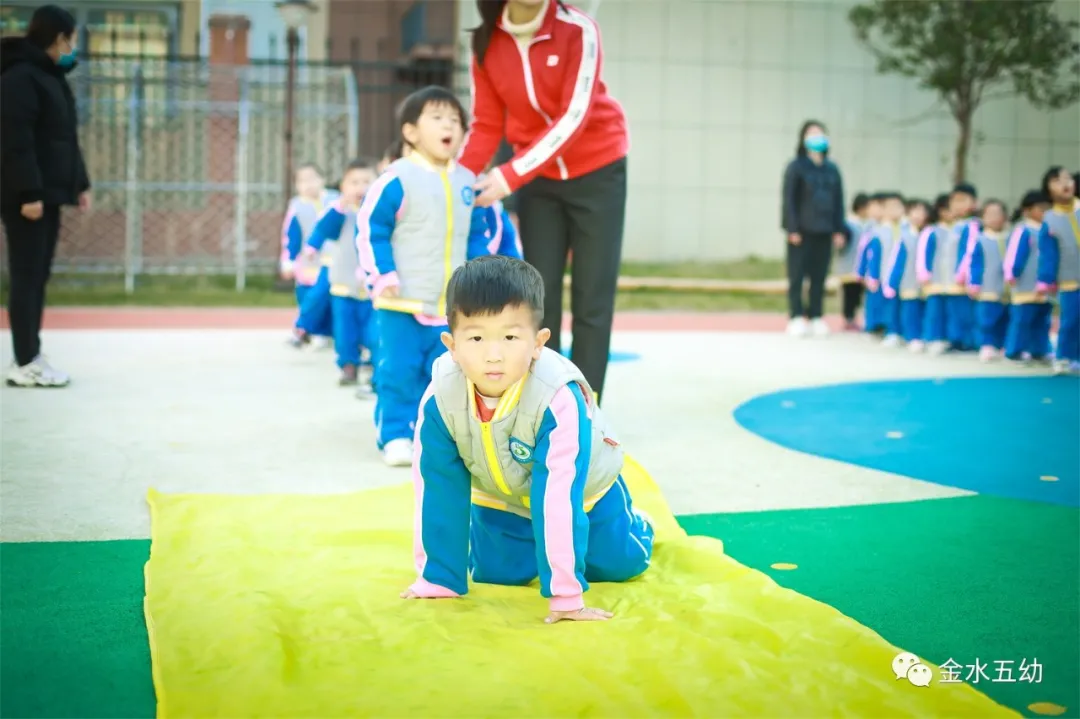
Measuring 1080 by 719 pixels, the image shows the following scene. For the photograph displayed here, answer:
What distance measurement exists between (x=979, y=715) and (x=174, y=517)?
254 cm

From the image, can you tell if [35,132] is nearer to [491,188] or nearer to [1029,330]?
[491,188]

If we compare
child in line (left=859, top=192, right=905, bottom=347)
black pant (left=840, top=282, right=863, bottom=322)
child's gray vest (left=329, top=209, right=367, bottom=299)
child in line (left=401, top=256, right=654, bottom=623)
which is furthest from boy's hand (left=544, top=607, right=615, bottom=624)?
black pant (left=840, top=282, right=863, bottom=322)

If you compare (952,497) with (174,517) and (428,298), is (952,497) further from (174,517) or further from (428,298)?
(174,517)

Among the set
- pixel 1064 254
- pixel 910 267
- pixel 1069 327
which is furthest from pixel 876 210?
pixel 1069 327

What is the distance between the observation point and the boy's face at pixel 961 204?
10.9m

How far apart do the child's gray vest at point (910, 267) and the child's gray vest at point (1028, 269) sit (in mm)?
1559

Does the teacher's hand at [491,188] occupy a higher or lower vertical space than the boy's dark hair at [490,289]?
higher

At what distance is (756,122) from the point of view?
62.5 ft

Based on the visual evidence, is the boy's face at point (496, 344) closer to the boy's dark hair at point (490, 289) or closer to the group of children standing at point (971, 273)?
the boy's dark hair at point (490, 289)

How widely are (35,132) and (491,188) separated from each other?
3.30 meters

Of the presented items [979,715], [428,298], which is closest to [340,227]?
[428,298]

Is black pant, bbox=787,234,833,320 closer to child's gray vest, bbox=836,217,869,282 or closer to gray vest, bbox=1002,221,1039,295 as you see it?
child's gray vest, bbox=836,217,869,282

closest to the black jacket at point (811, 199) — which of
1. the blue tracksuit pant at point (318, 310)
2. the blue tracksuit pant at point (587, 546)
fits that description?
the blue tracksuit pant at point (318, 310)

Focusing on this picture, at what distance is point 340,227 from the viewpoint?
752cm
